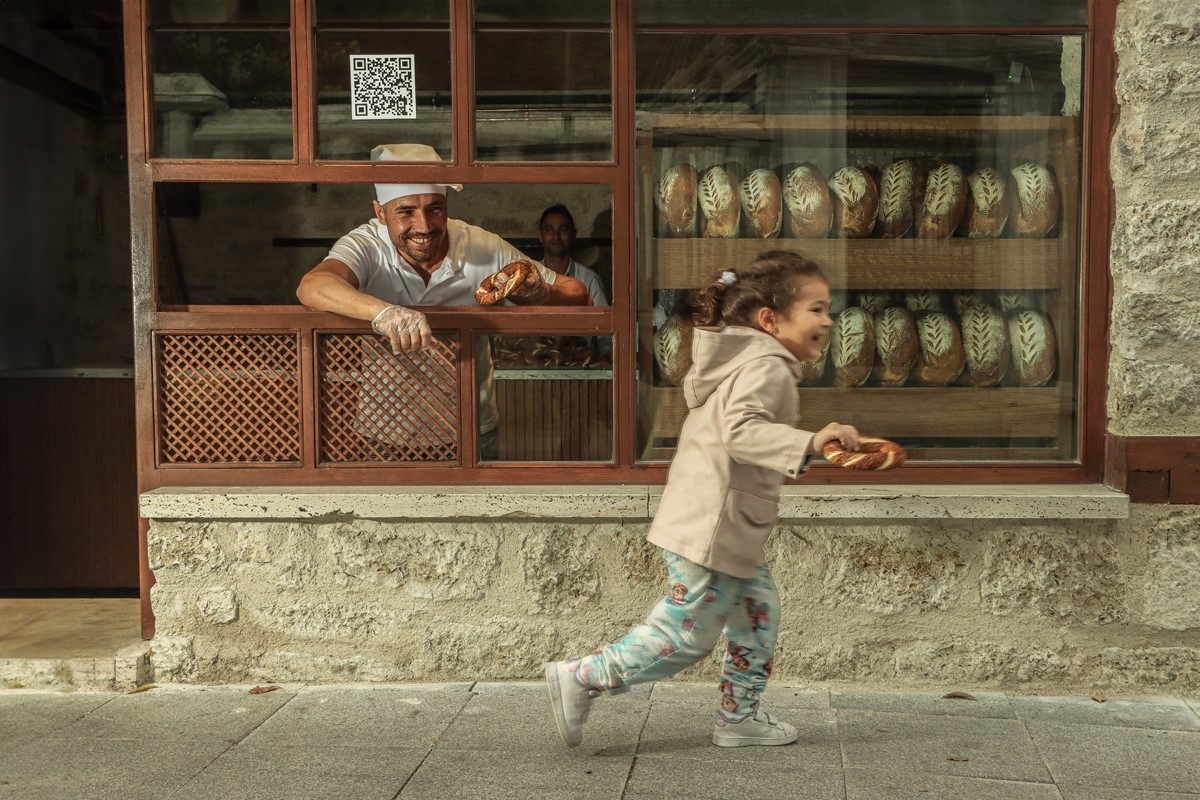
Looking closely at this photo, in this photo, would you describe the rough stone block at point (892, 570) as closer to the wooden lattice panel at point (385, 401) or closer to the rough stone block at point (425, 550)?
the rough stone block at point (425, 550)

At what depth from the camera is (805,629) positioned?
4852mm

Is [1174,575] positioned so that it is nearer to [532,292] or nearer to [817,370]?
[817,370]

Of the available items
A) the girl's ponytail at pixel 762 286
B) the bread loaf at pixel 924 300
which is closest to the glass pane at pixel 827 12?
the bread loaf at pixel 924 300

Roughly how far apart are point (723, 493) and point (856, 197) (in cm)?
170

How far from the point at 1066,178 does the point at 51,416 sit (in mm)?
4582

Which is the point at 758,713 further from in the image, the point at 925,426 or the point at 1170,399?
the point at 1170,399

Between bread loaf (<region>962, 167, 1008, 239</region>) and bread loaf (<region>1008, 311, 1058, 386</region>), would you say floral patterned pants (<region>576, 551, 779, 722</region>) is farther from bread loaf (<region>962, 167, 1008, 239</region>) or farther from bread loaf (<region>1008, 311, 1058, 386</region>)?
bread loaf (<region>962, 167, 1008, 239</region>)

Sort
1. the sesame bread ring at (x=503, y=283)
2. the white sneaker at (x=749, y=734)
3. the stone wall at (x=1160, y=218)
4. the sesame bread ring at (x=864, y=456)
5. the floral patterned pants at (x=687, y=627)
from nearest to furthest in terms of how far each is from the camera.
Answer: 1. the sesame bread ring at (x=864, y=456)
2. the floral patterned pants at (x=687, y=627)
3. the white sneaker at (x=749, y=734)
4. the stone wall at (x=1160, y=218)
5. the sesame bread ring at (x=503, y=283)

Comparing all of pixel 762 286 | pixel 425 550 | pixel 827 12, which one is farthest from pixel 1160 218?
pixel 425 550

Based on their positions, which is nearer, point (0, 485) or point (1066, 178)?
point (1066, 178)

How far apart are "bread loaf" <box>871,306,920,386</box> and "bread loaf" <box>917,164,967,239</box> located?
325 mm

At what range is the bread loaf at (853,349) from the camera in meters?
5.10

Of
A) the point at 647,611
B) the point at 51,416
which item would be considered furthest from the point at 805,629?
the point at 51,416

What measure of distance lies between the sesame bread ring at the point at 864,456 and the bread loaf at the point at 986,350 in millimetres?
1662
